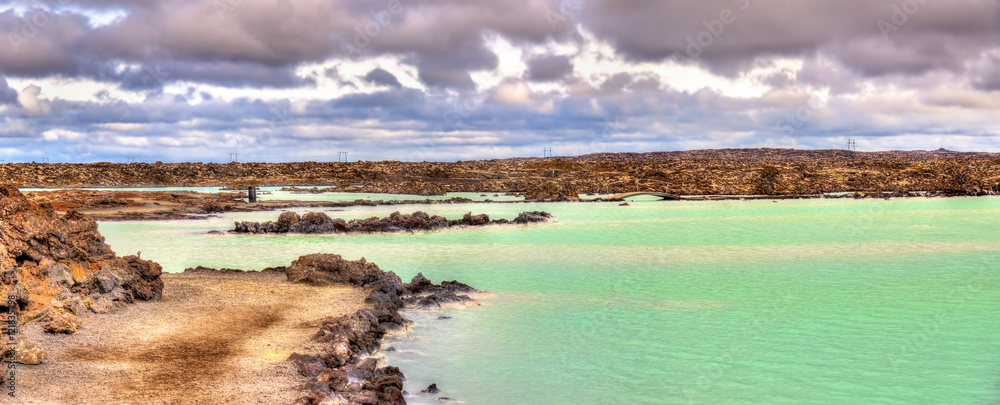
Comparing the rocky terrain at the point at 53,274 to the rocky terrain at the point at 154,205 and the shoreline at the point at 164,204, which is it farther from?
Result: the rocky terrain at the point at 154,205

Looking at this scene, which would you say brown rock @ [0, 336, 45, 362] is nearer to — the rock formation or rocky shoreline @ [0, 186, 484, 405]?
rocky shoreline @ [0, 186, 484, 405]

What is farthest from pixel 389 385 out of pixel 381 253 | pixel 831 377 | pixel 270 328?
pixel 381 253

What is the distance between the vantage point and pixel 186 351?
9461 millimetres

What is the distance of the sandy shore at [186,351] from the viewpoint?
7.69m

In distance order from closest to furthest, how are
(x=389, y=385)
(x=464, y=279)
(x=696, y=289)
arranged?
(x=389, y=385)
(x=696, y=289)
(x=464, y=279)

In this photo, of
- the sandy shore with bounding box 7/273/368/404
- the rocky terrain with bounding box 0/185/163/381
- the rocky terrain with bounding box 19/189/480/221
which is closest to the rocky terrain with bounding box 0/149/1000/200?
the rocky terrain with bounding box 19/189/480/221

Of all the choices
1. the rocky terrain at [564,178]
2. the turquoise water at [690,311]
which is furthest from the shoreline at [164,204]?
the rocky terrain at [564,178]

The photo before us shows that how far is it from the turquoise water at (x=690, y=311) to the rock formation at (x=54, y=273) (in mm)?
4414

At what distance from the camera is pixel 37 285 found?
10852 mm

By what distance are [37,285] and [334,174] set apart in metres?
98.3

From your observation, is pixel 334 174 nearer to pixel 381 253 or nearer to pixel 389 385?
pixel 381 253

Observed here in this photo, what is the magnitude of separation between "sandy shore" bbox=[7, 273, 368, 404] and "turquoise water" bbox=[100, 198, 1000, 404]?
1635mm

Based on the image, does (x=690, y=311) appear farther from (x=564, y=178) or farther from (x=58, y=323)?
(x=564, y=178)

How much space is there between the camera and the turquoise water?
980cm
